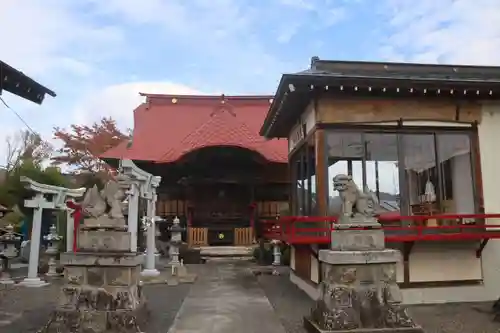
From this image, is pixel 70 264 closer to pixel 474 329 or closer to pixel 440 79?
pixel 474 329

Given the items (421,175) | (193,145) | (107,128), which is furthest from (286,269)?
(107,128)

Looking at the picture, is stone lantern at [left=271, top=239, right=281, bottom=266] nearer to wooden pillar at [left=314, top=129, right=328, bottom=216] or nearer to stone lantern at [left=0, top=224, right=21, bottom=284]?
wooden pillar at [left=314, top=129, right=328, bottom=216]

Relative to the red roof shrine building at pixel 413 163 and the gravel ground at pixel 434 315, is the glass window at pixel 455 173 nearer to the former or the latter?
the red roof shrine building at pixel 413 163

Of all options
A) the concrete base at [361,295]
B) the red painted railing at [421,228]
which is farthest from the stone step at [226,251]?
the concrete base at [361,295]

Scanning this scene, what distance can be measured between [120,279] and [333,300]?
10.4 ft

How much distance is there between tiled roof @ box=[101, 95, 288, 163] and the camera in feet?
69.4

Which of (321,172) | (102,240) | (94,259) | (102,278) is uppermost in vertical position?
(321,172)

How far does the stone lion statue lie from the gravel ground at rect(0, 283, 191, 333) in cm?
332

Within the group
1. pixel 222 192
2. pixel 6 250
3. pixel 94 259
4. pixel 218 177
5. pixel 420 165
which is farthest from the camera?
pixel 222 192

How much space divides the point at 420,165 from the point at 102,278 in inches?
262

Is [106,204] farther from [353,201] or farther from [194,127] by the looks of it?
[194,127]

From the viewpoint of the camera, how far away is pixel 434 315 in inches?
309

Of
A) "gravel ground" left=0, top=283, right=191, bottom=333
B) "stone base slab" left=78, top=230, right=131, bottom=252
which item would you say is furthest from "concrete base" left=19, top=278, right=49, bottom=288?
"stone base slab" left=78, top=230, right=131, bottom=252

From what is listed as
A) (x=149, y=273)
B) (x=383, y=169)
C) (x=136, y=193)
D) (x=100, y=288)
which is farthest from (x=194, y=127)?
(x=100, y=288)
